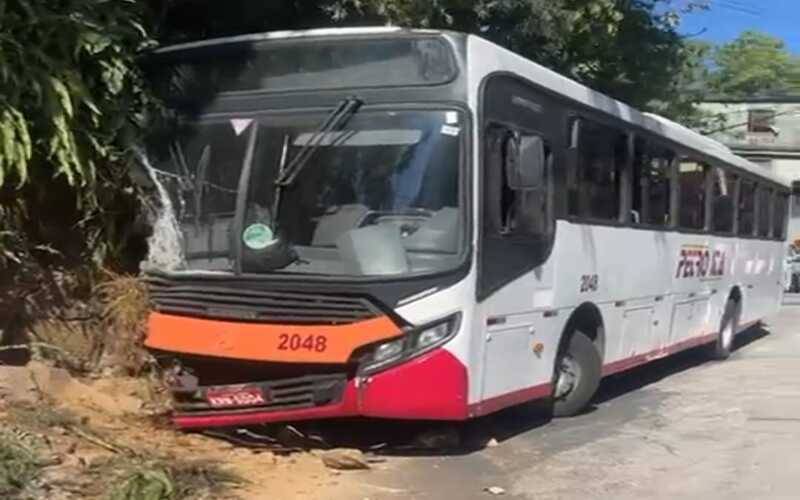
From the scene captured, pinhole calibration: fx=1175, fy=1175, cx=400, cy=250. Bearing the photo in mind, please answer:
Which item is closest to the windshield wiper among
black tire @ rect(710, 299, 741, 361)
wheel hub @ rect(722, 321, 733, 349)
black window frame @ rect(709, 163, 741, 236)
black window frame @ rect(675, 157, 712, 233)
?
black window frame @ rect(675, 157, 712, 233)

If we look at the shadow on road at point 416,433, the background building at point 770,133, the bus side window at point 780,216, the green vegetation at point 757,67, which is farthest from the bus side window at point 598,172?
the green vegetation at point 757,67

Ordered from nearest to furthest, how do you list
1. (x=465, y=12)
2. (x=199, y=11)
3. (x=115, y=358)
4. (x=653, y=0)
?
(x=115, y=358) → (x=199, y=11) → (x=465, y=12) → (x=653, y=0)

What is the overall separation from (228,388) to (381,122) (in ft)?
6.84

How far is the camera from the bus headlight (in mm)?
7621

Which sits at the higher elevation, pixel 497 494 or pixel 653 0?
pixel 653 0

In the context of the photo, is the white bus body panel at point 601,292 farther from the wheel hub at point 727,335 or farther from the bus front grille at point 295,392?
the bus front grille at point 295,392

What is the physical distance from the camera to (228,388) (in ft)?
26.3

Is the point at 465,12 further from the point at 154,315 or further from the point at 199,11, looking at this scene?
the point at 154,315

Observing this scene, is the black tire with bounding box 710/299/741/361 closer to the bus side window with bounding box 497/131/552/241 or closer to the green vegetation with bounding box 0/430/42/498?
the bus side window with bounding box 497/131/552/241

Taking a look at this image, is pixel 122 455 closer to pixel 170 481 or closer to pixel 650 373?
pixel 170 481

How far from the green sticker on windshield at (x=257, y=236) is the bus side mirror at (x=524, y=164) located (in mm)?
1714

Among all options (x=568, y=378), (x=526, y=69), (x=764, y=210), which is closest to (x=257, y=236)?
(x=526, y=69)

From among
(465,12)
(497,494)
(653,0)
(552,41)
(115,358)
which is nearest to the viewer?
(497,494)

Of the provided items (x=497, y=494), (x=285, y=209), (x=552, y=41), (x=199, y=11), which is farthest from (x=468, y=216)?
(x=552, y=41)
